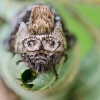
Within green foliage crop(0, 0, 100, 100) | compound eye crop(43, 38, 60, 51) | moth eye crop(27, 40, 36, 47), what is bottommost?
compound eye crop(43, 38, 60, 51)

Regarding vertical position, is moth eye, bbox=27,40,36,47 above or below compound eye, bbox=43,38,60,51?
above

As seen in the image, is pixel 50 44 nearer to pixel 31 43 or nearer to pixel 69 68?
pixel 31 43

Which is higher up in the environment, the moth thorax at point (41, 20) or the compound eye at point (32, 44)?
the moth thorax at point (41, 20)

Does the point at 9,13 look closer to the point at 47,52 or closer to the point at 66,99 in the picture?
the point at 66,99

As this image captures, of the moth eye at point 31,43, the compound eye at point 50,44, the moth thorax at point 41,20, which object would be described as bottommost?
the compound eye at point 50,44

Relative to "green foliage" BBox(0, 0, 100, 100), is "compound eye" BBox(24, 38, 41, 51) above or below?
below

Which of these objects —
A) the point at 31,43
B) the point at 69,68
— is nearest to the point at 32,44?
the point at 31,43
